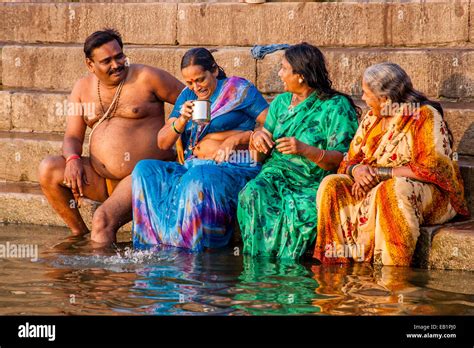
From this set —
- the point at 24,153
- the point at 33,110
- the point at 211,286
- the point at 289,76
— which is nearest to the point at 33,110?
the point at 33,110

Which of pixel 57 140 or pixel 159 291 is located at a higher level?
pixel 57 140

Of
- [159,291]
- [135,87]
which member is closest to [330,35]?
[135,87]

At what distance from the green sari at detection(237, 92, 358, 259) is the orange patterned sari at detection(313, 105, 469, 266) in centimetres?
18

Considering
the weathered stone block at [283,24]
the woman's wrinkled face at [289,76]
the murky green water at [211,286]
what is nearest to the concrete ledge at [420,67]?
the weathered stone block at [283,24]

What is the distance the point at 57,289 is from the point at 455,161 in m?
2.68

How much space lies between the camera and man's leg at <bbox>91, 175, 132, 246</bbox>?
822cm

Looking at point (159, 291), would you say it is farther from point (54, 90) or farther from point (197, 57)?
point (54, 90)

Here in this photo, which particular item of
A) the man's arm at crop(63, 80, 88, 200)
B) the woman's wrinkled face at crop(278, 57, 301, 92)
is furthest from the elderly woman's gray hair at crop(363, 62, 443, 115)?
the man's arm at crop(63, 80, 88, 200)

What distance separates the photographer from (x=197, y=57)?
26.0 feet

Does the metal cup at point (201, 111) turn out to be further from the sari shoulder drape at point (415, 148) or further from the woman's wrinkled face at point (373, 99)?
the woman's wrinkled face at point (373, 99)

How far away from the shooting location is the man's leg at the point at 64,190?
851 centimetres

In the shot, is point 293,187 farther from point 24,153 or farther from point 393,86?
point 24,153

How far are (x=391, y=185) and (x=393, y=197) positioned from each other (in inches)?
3.5

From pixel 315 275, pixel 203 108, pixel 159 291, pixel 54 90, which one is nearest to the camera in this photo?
pixel 159 291
